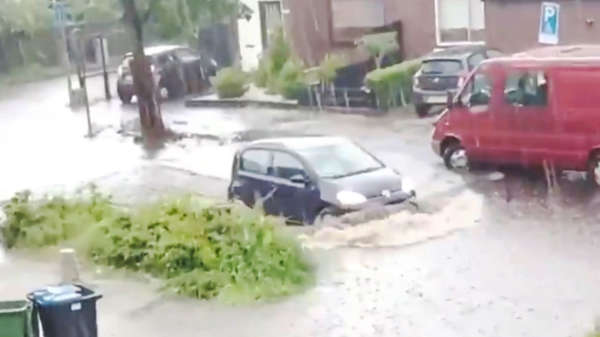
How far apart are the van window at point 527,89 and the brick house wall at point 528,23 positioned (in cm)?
957

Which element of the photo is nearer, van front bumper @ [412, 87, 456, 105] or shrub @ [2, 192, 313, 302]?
shrub @ [2, 192, 313, 302]

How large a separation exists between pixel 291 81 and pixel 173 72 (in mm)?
6410

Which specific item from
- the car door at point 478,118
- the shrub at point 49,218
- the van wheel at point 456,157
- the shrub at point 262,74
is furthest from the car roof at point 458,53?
the shrub at point 49,218

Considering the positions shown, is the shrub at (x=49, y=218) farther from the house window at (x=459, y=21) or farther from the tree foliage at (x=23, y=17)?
the tree foliage at (x=23, y=17)

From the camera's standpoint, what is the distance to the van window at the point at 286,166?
18656 millimetres

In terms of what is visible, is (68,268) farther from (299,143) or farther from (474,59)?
(474,59)

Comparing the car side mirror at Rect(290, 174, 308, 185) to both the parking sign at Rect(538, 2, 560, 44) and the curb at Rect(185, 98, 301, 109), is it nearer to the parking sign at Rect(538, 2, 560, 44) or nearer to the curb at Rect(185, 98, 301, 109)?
the parking sign at Rect(538, 2, 560, 44)

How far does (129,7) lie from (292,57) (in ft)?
19.7

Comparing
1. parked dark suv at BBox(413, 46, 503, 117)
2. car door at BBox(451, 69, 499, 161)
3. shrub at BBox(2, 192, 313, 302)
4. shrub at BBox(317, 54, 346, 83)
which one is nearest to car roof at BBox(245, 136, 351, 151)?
shrub at BBox(2, 192, 313, 302)

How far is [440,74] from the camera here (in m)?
29.4

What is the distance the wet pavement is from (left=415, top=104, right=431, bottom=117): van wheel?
3115mm

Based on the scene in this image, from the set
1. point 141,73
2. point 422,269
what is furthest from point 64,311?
point 141,73

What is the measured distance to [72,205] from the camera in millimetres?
18422

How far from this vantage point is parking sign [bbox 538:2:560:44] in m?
28.7
